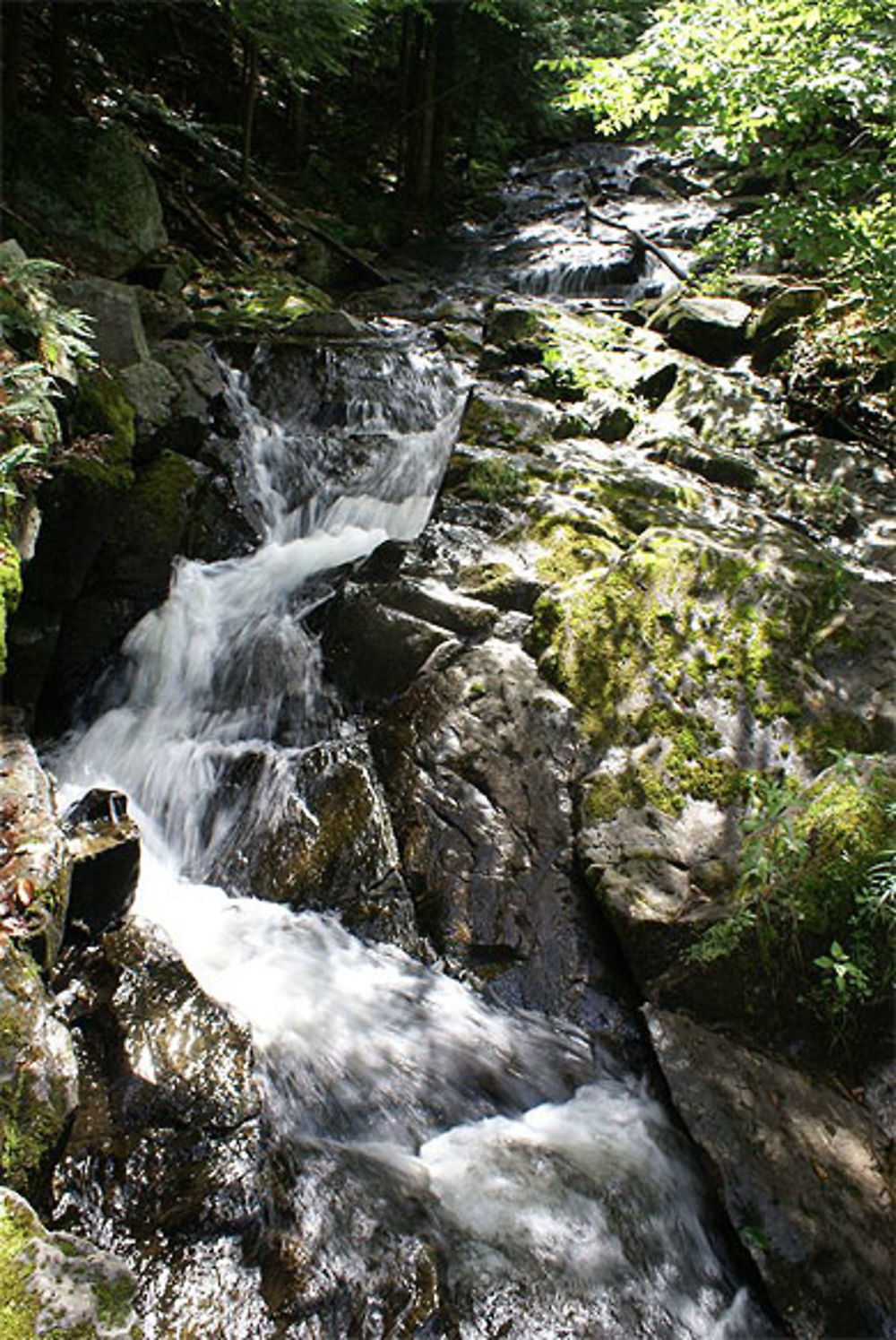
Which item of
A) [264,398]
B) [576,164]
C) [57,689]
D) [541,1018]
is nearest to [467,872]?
[541,1018]

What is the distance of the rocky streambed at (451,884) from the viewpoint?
2961 mm

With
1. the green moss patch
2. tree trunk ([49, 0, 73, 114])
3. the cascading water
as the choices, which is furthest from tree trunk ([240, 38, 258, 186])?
the cascading water

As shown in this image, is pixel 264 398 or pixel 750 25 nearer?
pixel 750 25

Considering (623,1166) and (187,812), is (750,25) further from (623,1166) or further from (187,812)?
(623,1166)

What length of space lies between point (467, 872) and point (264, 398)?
5629 mm

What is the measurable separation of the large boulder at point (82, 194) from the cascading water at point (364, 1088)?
4.95 metres

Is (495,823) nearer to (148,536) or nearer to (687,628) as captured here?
(687,628)

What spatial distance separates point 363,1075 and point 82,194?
32.1 feet

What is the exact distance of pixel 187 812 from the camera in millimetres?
5184

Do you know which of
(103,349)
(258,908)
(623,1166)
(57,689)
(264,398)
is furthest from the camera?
(264,398)

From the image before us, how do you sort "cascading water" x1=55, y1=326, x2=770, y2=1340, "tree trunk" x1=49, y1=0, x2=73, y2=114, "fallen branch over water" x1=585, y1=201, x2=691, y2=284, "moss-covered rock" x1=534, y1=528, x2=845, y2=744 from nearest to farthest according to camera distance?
"cascading water" x1=55, y1=326, x2=770, y2=1340 → "moss-covered rock" x1=534, y1=528, x2=845, y2=744 → "tree trunk" x1=49, y1=0, x2=73, y2=114 → "fallen branch over water" x1=585, y1=201, x2=691, y2=284

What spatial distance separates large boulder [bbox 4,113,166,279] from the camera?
879 cm

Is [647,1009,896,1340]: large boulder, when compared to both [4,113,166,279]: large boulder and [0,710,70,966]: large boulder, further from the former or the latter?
[4,113,166,279]: large boulder

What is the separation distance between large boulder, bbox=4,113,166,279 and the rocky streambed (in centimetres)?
183
